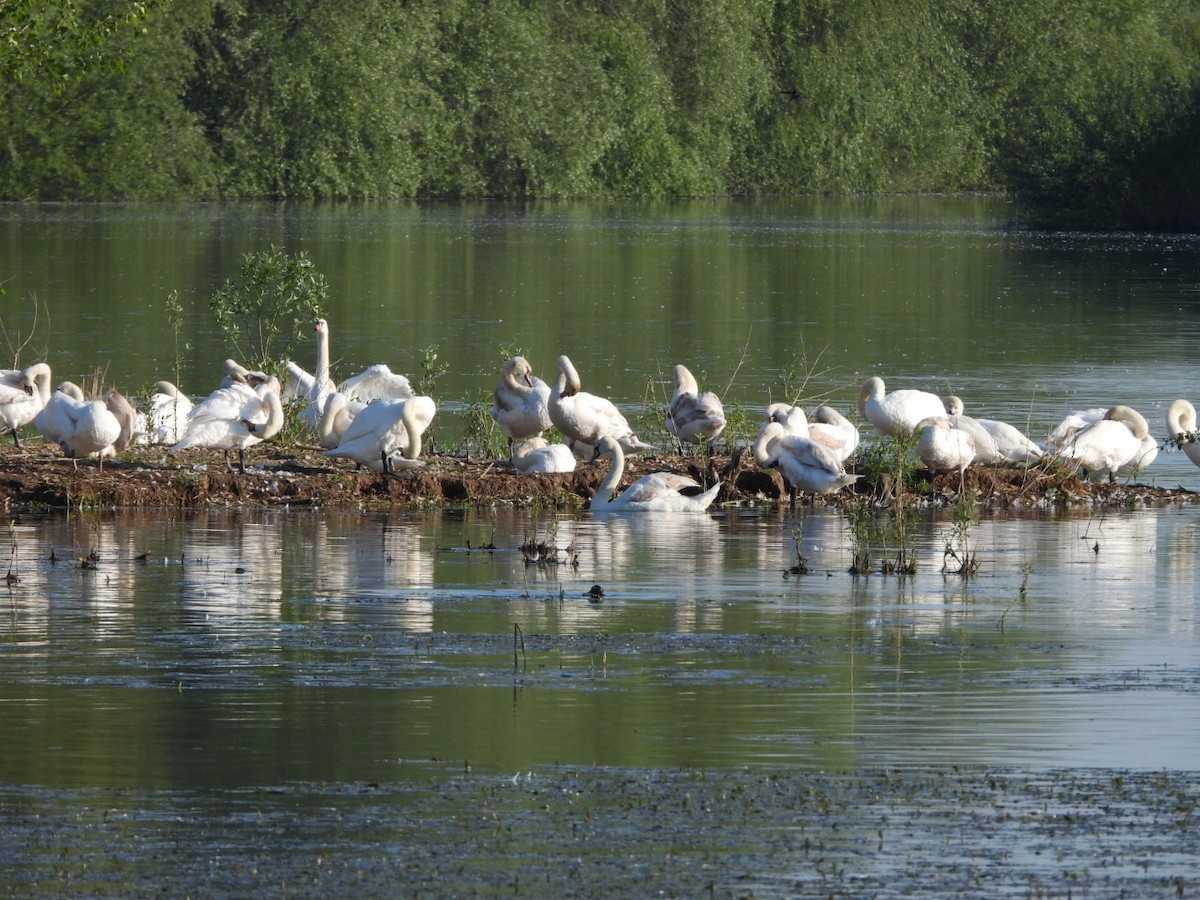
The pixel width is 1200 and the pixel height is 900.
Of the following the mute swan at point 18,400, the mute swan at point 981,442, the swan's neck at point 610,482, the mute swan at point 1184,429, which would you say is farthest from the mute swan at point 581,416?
the mute swan at point 1184,429

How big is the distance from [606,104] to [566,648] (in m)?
66.0

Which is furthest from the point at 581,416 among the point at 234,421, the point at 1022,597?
the point at 1022,597

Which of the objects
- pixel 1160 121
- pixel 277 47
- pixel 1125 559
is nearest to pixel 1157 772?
pixel 1125 559

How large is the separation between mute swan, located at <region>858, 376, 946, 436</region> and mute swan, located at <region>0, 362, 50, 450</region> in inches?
242

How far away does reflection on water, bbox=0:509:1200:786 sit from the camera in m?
9.16

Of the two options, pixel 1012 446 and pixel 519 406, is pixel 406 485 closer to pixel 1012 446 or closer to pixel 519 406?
pixel 519 406

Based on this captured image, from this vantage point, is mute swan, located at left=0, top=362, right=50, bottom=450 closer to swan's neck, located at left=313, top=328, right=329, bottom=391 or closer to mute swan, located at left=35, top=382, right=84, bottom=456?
mute swan, located at left=35, top=382, right=84, bottom=456

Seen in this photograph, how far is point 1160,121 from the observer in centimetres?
6300

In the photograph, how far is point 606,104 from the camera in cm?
7625

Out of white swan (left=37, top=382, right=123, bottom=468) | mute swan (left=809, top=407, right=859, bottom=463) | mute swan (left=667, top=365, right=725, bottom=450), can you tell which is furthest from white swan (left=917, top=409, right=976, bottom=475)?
white swan (left=37, top=382, right=123, bottom=468)

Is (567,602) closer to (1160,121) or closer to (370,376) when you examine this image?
(370,376)

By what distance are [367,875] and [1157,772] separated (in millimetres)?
3006

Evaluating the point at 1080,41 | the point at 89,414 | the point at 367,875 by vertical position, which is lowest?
the point at 367,875

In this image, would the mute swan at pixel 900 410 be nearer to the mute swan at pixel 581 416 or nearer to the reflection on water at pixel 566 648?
the mute swan at pixel 581 416
